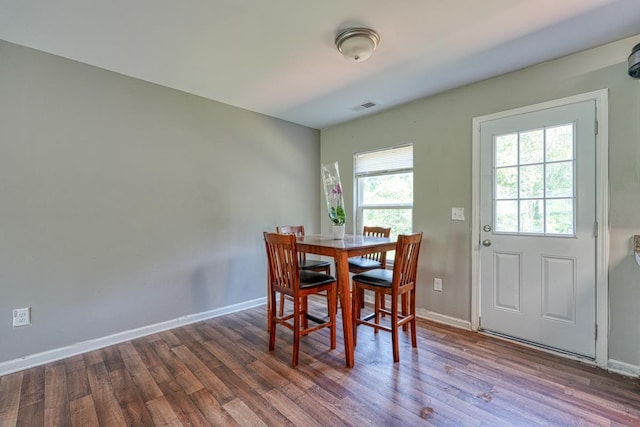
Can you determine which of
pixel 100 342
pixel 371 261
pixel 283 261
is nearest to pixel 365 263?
pixel 371 261

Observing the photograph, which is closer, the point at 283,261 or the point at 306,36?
the point at 306,36

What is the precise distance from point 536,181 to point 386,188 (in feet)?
5.02

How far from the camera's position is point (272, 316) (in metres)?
2.39

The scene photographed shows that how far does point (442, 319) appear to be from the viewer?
2.95 m

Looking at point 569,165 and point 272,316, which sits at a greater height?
point 569,165

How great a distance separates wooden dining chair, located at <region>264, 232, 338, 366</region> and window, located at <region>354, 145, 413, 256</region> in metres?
1.38

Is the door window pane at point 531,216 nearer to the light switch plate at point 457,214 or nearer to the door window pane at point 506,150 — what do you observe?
the door window pane at point 506,150

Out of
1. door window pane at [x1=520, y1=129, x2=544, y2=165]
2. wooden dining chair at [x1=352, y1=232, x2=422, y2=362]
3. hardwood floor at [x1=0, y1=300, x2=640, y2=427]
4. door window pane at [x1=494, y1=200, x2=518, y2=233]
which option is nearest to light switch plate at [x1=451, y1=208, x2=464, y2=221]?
door window pane at [x1=494, y1=200, x2=518, y2=233]

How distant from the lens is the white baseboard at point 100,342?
2121mm

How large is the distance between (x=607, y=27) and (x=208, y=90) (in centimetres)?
316

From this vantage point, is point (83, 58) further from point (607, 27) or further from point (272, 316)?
point (607, 27)

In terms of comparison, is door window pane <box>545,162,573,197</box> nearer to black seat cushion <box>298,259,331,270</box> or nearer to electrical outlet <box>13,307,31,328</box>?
black seat cushion <box>298,259,331,270</box>

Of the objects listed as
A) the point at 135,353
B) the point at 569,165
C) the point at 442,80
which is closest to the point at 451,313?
the point at 569,165

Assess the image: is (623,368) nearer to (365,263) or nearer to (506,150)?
(506,150)
